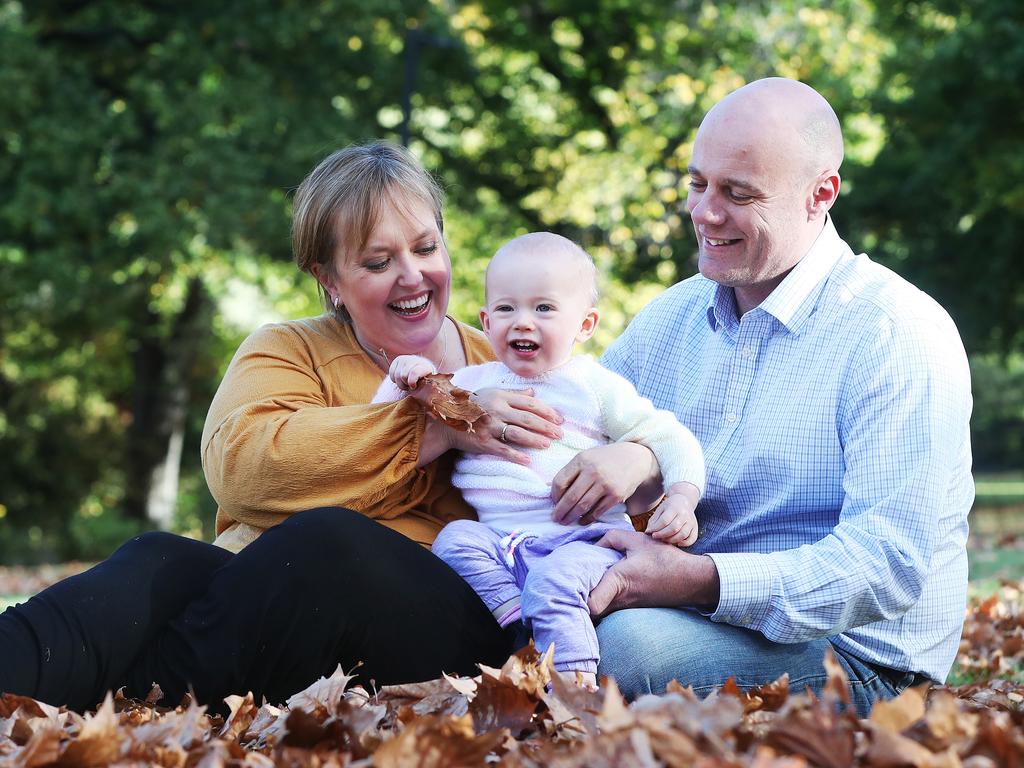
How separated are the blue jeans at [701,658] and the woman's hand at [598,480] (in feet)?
1.11

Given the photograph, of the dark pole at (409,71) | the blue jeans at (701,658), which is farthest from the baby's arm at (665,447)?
the dark pole at (409,71)

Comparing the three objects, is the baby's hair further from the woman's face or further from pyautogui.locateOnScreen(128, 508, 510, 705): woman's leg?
pyautogui.locateOnScreen(128, 508, 510, 705): woman's leg

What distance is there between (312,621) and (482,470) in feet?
2.28

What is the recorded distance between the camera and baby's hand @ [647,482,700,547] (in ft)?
10.7

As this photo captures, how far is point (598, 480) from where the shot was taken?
336 cm

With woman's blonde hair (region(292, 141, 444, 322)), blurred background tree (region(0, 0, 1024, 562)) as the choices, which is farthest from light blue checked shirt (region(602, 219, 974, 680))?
blurred background tree (region(0, 0, 1024, 562))

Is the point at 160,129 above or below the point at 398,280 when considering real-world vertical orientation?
above

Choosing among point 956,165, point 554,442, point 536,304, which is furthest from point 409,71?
point 554,442

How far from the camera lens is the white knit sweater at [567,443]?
350cm

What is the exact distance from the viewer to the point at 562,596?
3.06 m

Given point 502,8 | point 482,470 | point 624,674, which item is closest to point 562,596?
point 624,674

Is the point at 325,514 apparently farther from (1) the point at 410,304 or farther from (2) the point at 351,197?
(2) the point at 351,197

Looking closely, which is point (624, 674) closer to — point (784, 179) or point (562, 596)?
point (562, 596)

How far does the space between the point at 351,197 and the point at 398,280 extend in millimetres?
287
